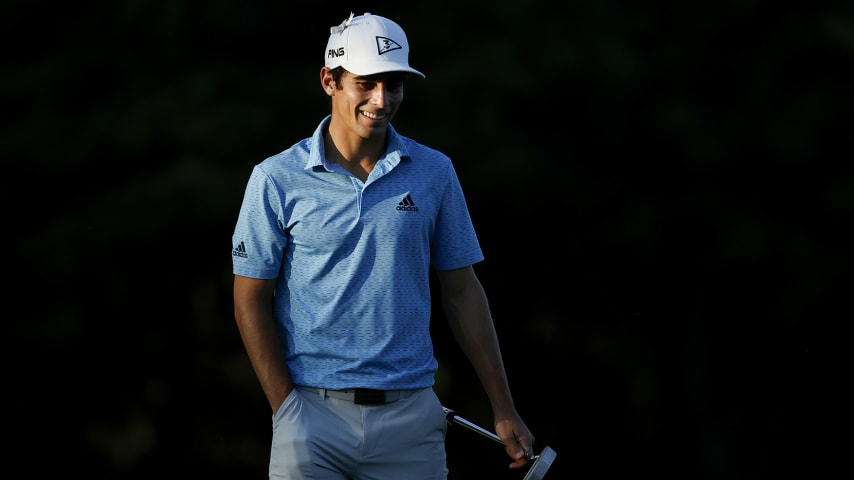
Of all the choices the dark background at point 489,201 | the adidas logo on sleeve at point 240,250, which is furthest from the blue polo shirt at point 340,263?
the dark background at point 489,201

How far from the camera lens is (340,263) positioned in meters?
3.17

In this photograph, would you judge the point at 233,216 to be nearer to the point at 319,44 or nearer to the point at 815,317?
the point at 319,44

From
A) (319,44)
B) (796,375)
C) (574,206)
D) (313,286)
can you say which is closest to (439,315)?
(574,206)

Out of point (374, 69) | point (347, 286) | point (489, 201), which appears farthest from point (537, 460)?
point (489, 201)

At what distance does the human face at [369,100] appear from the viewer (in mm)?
3172

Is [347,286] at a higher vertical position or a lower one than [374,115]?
lower

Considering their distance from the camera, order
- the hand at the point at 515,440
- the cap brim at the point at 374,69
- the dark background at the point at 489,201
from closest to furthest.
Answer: the cap brim at the point at 374,69 → the hand at the point at 515,440 → the dark background at the point at 489,201

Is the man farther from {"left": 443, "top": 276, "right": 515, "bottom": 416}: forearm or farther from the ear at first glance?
{"left": 443, "top": 276, "right": 515, "bottom": 416}: forearm

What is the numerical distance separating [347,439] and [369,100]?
715 mm

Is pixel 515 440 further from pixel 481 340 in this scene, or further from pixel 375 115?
pixel 375 115

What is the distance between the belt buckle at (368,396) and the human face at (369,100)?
544 mm

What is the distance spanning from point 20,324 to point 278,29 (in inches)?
74.8

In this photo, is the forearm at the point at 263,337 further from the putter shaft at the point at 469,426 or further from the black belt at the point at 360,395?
the putter shaft at the point at 469,426

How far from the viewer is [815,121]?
7652 mm
